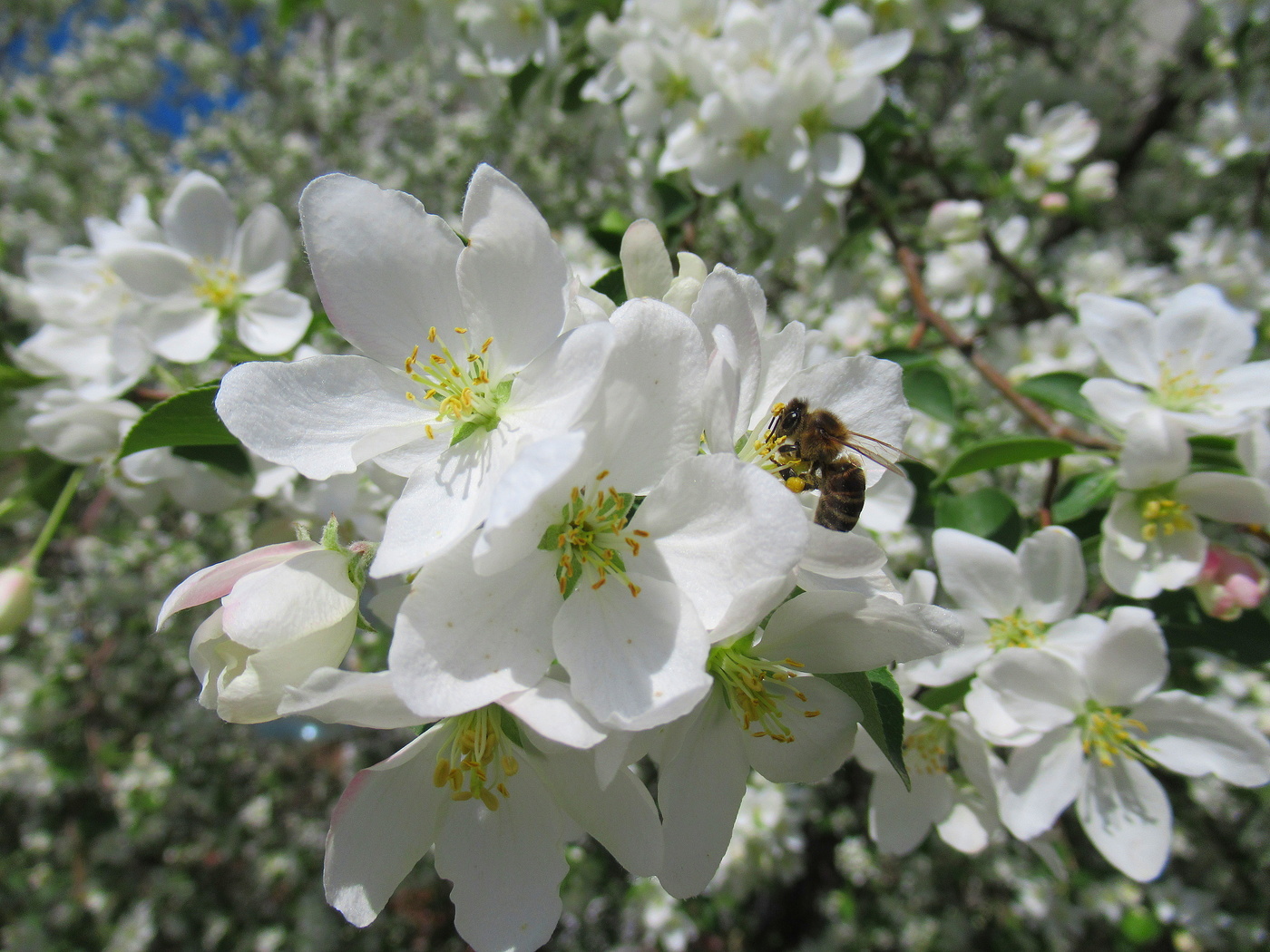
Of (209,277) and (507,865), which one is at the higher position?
(209,277)

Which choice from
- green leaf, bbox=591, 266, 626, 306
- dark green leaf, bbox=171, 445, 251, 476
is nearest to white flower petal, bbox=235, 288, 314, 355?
dark green leaf, bbox=171, 445, 251, 476

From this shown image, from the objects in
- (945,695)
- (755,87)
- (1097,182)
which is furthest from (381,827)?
(1097,182)

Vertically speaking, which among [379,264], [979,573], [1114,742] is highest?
[379,264]

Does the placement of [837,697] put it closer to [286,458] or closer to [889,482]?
[889,482]

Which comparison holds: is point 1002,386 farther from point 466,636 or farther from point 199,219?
point 199,219

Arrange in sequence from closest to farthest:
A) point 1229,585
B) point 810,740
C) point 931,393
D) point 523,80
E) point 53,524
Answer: point 810,740
point 1229,585
point 53,524
point 931,393
point 523,80

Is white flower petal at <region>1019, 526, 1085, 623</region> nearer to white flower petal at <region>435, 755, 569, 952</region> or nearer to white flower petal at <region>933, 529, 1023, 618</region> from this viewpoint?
white flower petal at <region>933, 529, 1023, 618</region>

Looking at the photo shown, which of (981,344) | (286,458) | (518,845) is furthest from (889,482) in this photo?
(981,344)

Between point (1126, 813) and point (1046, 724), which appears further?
point (1126, 813)
